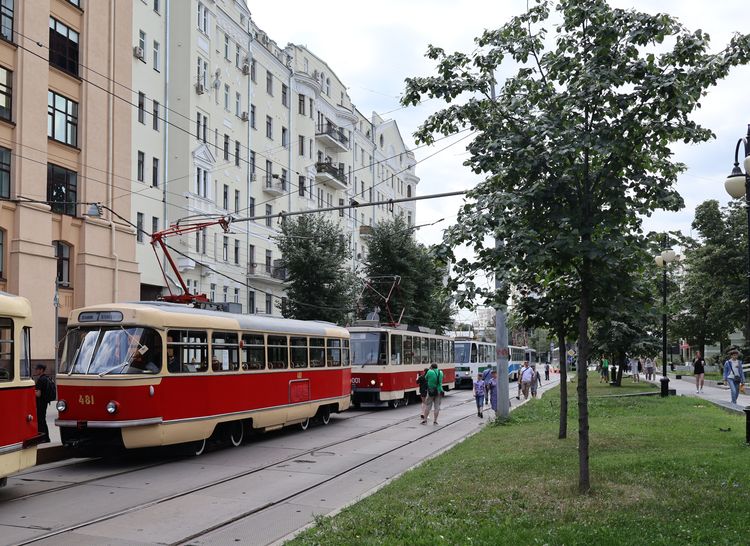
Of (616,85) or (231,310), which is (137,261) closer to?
(231,310)

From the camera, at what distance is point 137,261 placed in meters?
34.9

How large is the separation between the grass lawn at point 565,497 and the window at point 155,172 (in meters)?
26.5

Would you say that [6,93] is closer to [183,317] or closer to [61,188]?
[61,188]

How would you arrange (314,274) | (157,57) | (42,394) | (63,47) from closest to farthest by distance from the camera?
(42,394) → (63,47) → (157,57) → (314,274)

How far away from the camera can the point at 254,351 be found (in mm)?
17500

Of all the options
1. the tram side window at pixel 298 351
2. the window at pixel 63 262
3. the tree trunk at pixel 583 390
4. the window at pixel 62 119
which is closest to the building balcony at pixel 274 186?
the window at pixel 62 119

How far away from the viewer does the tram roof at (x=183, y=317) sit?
45.7ft

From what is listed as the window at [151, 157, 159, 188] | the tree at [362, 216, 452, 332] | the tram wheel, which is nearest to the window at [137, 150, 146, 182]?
the window at [151, 157, 159, 188]

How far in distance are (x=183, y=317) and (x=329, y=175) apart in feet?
133

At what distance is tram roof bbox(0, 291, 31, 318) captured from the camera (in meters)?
10.4

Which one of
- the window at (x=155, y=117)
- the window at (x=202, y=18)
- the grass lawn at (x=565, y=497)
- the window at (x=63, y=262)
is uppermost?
the window at (x=202, y=18)

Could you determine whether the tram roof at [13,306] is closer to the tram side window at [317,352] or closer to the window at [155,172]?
the tram side window at [317,352]

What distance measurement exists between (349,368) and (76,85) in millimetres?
16385

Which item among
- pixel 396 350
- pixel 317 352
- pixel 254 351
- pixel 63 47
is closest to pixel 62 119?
pixel 63 47
